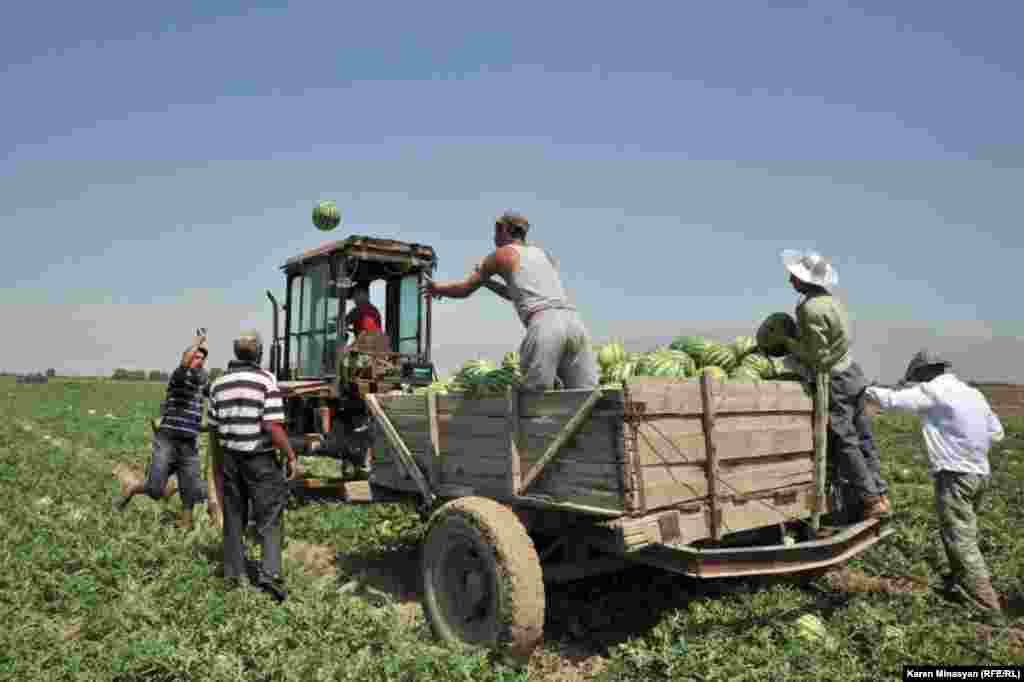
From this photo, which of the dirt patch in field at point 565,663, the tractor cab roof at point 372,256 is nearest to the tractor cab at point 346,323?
the tractor cab roof at point 372,256

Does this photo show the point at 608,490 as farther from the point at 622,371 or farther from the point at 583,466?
the point at 622,371

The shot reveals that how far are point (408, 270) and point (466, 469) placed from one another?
5770mm

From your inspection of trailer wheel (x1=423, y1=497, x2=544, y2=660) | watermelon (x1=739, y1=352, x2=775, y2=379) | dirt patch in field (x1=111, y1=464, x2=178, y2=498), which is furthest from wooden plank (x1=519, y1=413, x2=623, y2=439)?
dirt patch in field (x1=111, y1=464, x2=178, y2=498)

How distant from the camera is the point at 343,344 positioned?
962 centimetres

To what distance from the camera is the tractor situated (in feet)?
31.0

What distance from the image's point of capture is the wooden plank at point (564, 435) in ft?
13.6

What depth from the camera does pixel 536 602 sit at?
4.34m

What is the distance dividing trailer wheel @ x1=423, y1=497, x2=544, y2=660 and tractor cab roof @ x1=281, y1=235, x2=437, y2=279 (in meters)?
5.46

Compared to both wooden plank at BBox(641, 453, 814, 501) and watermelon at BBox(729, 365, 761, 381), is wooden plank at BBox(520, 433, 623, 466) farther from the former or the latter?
watermelon at BBox(729, 365, 761, 381)

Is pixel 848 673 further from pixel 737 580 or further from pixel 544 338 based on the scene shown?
pixel 544 338

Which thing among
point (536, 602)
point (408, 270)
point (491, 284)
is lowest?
point (536, 602)

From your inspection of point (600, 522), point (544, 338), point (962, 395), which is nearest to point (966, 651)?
point (962, 395)

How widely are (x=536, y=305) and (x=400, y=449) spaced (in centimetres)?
186

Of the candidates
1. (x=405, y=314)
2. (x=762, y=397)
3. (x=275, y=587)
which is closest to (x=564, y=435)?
(x=762, y=397)
